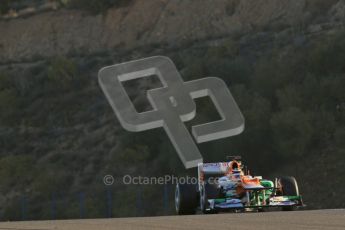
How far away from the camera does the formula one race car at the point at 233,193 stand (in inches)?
1017

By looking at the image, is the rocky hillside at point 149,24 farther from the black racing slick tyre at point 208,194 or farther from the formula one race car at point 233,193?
the black racing slick tyre at point 208,194

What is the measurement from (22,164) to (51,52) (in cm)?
1786

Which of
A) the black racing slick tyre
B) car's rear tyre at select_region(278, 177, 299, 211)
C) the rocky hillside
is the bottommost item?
the black racing slick tyre

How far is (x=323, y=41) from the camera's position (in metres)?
55.6

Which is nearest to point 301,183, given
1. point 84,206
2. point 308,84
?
point 308,84

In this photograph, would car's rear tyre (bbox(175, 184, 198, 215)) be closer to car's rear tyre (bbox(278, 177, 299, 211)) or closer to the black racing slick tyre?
the black racing slick tyre

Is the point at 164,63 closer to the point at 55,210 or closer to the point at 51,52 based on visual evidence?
the point at 51,52

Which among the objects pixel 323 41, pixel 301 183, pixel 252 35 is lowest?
pixel 301 183

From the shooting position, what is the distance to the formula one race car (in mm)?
25844

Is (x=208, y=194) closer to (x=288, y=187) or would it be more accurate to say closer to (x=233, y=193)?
(x=233, y=193)

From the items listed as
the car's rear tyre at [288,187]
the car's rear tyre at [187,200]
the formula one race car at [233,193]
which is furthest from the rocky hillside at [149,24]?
the car's rear tyre at [187,200]

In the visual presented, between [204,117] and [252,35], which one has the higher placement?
[252,35]

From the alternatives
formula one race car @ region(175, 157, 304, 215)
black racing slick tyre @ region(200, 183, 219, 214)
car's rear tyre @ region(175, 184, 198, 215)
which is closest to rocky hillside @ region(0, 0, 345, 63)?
formula one race car @ region(175, 157, 304, 215)

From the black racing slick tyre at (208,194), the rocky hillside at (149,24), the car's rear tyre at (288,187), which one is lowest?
the black racing slick tyre at (208,194)
